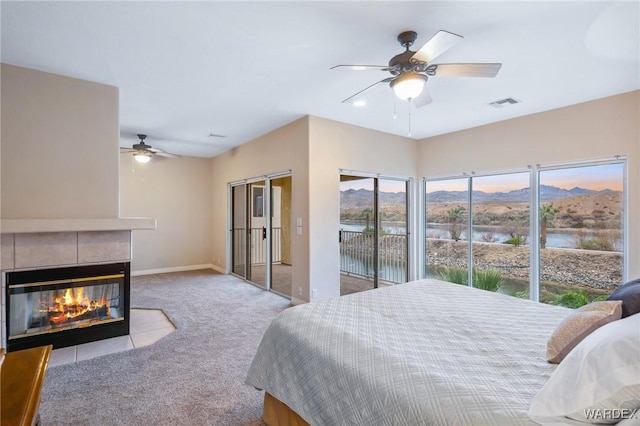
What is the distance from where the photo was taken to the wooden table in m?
1.05

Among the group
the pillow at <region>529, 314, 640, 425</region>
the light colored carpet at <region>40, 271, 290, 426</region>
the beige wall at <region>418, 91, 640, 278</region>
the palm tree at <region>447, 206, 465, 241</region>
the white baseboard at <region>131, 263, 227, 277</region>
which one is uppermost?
the beige wall at <region>418, 91, 640, 278</region>

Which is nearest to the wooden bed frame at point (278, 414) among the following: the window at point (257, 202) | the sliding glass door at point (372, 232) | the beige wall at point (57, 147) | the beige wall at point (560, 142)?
the beige wall at point (57, 147)

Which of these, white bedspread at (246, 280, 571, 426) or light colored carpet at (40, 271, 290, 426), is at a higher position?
white bedspread at (246, 280, 571, 426)

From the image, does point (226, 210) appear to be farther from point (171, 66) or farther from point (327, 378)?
point (327, 378)

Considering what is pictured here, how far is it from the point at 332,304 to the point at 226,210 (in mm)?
5082

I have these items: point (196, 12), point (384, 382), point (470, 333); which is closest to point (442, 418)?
point (384, 382)

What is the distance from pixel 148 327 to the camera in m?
3.62

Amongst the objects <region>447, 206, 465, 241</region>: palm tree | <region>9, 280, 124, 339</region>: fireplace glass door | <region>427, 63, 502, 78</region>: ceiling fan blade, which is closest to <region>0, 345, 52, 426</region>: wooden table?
<region>9, 280, 124, 339</region>: fireplace glass door

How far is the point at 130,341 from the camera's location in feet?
10.6

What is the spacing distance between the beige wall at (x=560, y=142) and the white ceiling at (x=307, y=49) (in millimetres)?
206

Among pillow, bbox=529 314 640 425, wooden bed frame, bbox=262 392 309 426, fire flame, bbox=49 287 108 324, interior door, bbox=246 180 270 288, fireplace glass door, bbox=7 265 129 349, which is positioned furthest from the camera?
interior door, bbox=246 180 270 288

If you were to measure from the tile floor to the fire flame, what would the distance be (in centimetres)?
31

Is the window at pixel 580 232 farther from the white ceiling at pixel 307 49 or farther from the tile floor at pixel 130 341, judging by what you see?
the tile floor at pixel 130 341

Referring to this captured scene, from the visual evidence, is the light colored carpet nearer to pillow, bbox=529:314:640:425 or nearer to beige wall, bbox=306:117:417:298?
beige wall, bbox=306:117:417:298
